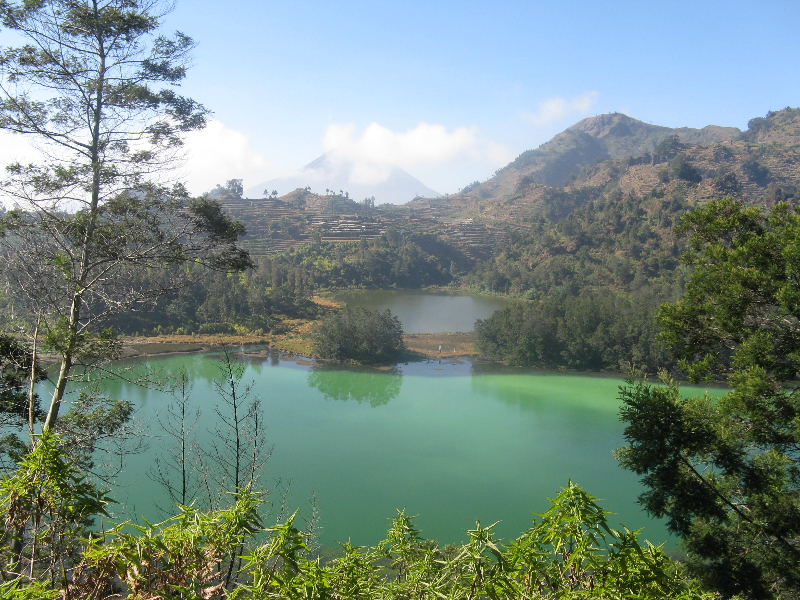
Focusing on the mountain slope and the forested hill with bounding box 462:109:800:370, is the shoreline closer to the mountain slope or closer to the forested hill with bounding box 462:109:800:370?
the forested hill with bounding box 462:109:800:370

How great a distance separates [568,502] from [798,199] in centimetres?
4460

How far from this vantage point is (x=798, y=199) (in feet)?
117

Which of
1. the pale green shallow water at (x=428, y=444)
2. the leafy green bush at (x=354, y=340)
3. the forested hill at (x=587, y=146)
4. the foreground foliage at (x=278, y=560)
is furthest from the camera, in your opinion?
the forested hill at (x=587, y=146)

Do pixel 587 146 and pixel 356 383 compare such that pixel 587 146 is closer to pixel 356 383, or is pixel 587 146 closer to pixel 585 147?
pixel 585 147

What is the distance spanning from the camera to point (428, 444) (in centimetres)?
1183

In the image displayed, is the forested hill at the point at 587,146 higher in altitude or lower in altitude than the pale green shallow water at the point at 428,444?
higher

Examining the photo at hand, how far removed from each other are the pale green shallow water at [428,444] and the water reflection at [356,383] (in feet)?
0.21

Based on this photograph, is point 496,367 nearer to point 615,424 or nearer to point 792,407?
point 615,424

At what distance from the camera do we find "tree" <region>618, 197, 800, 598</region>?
5.21m

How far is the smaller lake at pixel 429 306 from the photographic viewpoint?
2747 centimetres

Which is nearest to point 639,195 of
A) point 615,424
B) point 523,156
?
point 615,424

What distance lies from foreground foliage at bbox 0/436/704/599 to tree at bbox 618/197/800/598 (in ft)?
15.8

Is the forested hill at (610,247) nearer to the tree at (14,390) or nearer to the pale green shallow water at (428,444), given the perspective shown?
the pale green shallow water at (428,444)

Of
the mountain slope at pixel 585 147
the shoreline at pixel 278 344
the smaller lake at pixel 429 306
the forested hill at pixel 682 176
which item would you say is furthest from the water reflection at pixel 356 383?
the mountain slope at pixel 585 147
